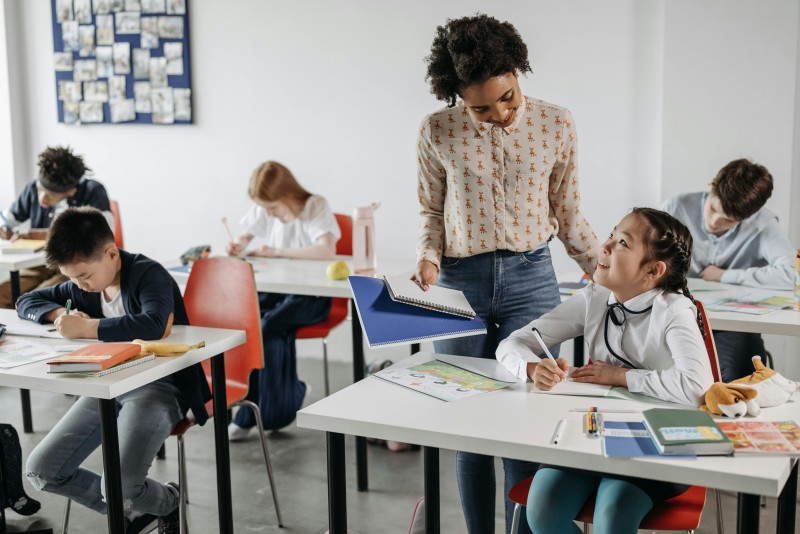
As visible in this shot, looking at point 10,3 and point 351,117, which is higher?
point 10,3

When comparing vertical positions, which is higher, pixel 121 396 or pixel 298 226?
pixel 298 226

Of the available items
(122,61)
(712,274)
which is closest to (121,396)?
(712,274)

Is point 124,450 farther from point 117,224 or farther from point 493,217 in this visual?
point 117,224

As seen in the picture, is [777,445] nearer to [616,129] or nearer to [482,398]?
[482,398]

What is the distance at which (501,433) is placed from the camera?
63.1 inches

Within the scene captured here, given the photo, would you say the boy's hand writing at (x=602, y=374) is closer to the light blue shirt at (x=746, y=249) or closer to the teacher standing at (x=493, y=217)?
the teacher standing at (x=493, y=217)

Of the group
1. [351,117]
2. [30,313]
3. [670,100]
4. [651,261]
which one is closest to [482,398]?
[651,261]

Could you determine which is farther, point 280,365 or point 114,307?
point 280,365

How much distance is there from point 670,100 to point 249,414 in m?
2.26

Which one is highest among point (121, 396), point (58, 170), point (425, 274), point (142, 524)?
point (58, 170)

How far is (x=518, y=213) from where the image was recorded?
7.06 feet

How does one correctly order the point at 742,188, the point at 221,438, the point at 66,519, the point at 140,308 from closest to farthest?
the point at 221,438
the point at 140,308
the point at 66,519
the point at 742,188

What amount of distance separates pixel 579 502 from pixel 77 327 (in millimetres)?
1483

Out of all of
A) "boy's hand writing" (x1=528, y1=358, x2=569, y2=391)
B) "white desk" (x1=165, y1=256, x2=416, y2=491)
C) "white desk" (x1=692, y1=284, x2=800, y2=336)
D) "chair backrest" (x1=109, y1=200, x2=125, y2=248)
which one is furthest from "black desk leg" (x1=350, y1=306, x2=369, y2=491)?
"chair backrest" (x1=109, y1=200, x2=125, y2=248)
